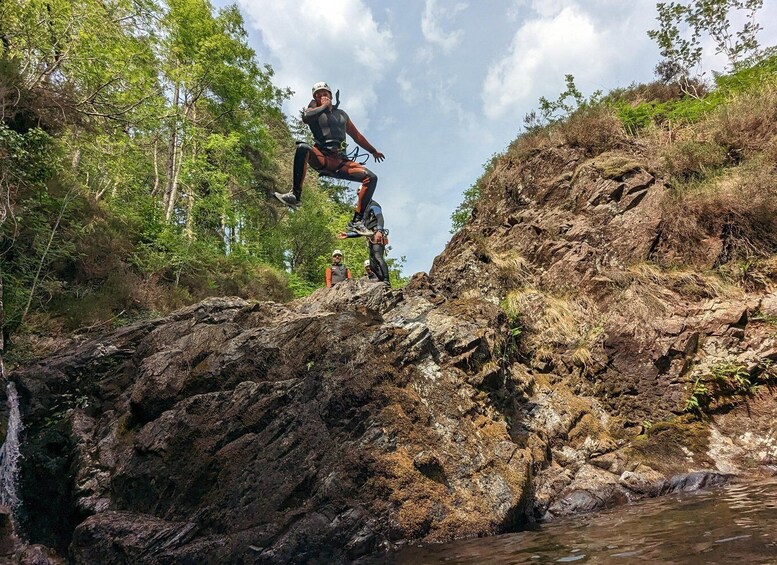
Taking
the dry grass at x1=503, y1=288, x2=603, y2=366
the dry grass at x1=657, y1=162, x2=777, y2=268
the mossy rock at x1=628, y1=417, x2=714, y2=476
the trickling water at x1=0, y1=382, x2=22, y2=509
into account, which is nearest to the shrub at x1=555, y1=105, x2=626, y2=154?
the dry grass at x1=657, y1=162, x2=777, y2=268

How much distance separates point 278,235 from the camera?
25.9 meters

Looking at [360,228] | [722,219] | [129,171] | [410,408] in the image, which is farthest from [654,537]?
[129,171]

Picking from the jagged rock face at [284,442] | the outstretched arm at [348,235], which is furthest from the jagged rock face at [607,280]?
the outstretched arm at [348,235]

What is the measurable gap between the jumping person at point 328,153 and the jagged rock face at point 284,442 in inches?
141

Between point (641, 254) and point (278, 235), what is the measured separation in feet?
68.2

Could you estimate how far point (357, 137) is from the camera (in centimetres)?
1040

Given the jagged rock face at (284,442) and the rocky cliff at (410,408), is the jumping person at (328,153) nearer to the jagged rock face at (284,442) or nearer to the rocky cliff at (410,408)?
the rocky cliff at (410,408)

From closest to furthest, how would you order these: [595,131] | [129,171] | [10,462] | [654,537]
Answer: [654,537] → [10,462] → [595,131] → [129,171]

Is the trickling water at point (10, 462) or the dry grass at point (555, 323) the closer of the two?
the trickling water at point (10, 462)

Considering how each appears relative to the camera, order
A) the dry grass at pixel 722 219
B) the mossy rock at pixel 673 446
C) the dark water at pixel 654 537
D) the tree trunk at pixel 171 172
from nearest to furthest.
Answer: the dark water at pixel 654 537
the mossy rock at pixel 673 446
the dry grass at pixel 722 219
the tree trunk at pixel 171 172

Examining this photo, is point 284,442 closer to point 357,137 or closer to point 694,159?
point 357,137

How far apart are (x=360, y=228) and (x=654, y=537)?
8021 millimetres

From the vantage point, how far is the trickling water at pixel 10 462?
6.02 metres

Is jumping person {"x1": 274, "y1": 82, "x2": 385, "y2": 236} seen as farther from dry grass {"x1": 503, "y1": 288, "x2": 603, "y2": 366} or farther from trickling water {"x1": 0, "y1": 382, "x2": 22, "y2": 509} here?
trickling water {"x1": 0, "y1": 382, "x2": 22, "y2": 509}
